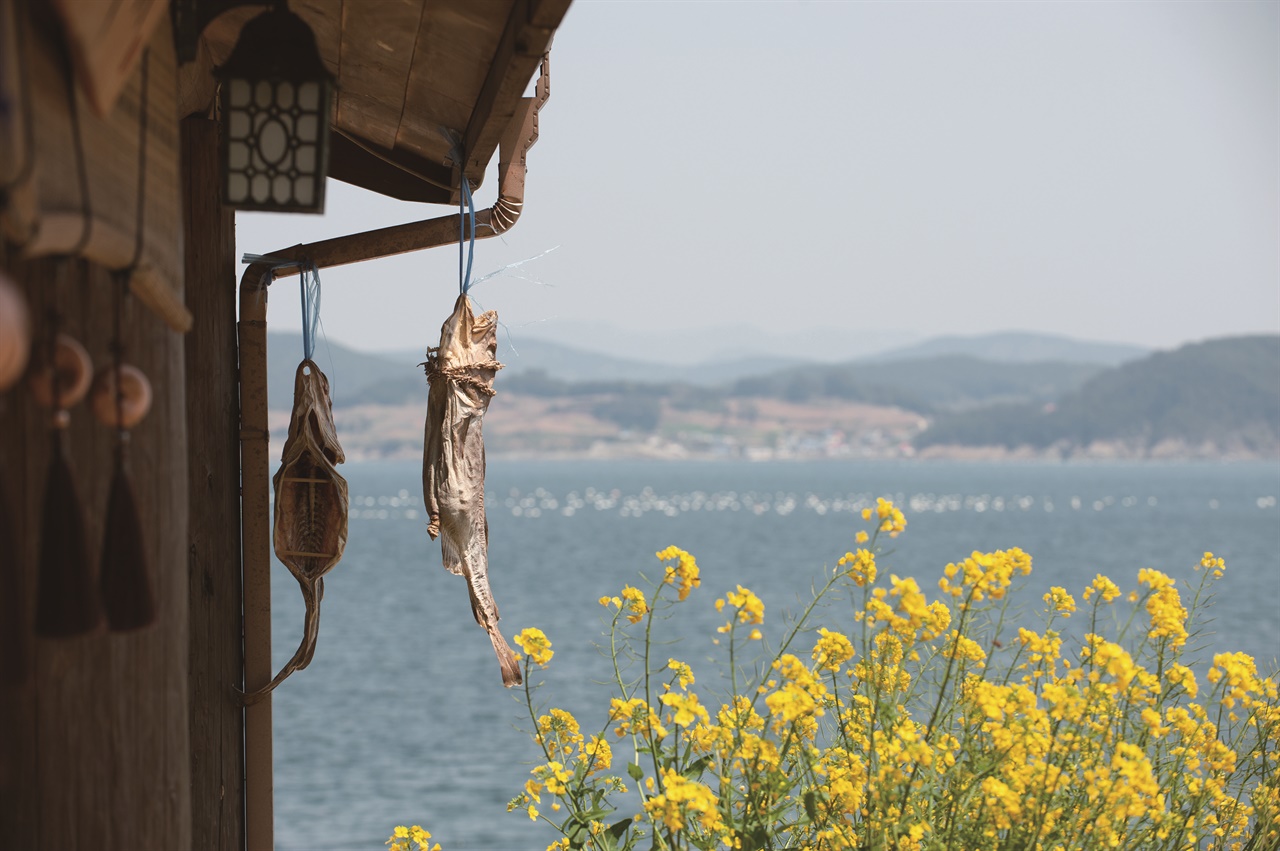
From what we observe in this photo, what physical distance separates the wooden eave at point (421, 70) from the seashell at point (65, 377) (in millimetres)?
1006

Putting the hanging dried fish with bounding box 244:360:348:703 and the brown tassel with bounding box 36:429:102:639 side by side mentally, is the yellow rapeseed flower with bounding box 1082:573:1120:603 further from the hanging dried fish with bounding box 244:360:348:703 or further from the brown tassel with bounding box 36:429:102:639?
the brown tassel with bounding box 36:429:102:639

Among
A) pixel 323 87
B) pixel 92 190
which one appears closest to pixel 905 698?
pixel 323 87

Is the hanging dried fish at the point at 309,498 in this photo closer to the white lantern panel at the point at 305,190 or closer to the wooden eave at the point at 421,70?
the wooden eave at the point at 421,70

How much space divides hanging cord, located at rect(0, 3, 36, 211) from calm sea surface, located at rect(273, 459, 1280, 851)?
85.1 inches

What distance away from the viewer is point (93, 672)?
1851 mm

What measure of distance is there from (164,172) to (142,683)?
78 cm

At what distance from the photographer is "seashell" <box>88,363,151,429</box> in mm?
1692

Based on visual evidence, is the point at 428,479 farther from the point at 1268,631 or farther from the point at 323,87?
the point at 1268,631

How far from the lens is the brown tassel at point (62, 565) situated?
160 centimetres

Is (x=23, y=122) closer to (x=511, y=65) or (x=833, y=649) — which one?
(x=511, y=65)

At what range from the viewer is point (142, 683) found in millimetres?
1910

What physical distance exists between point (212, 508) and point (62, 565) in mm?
1687

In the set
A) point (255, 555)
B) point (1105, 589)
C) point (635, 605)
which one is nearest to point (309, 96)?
point (635, 605)

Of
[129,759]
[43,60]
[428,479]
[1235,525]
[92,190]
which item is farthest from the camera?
[1235,525]
